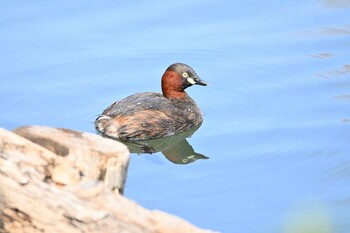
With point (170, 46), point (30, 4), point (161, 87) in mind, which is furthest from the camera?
point (30, 4)

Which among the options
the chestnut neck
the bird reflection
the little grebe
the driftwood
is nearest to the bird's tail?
the little grebe

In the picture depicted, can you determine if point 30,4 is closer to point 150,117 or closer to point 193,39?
point 193,39

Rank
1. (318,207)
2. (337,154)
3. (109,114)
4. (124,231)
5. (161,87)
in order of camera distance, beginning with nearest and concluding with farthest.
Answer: (318,207) → (124,231) → (337,154) → (109,114) → (161,87)

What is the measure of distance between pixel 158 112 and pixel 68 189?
4.78m

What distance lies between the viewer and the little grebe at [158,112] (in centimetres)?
838

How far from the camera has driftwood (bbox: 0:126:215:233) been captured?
3828mm

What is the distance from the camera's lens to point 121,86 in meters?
9.07

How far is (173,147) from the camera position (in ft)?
27.1

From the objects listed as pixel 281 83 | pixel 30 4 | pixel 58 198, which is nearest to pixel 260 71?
pixel 281 83

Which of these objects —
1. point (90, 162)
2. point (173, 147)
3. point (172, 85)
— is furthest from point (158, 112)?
point (90, 162)

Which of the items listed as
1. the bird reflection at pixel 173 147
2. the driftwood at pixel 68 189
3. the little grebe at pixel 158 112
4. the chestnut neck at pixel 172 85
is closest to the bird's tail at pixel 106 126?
the little grebe at pixel 158 112

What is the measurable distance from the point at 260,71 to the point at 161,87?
1001mm

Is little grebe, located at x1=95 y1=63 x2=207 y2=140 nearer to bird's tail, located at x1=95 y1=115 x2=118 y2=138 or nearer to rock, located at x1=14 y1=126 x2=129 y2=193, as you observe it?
bird's tail, located at x1=95 y1=115 x2=118 y2=138

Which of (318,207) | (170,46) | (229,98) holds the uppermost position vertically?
(170,46)
